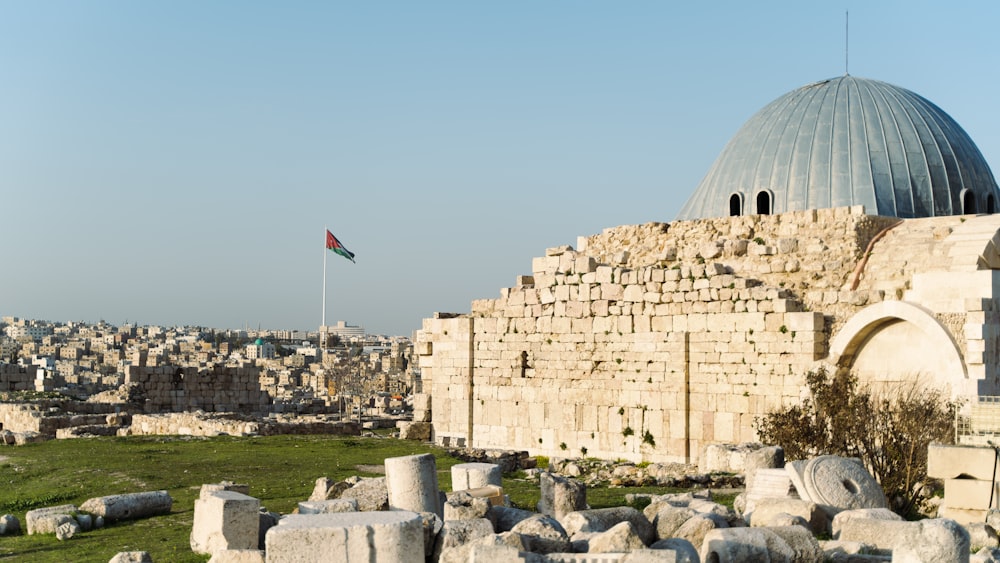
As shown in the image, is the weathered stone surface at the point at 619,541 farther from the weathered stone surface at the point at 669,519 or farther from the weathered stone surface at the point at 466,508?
the weathered stone surface at the point at 466,508

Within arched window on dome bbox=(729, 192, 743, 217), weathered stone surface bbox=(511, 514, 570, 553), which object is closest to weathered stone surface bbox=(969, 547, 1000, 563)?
weathered stone surface bbox=(511, 514, 570, 553)

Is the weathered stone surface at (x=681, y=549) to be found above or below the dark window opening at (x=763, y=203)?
below

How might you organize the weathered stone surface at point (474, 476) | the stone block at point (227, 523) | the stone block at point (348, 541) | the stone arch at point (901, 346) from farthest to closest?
the stone arch at point (901, 346) → the weathered stone surface at point (474, 476) → the stone block at point (227, 523) → the stone block at point (348, 541)

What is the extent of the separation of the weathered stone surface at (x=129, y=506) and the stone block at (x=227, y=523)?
93.8 inches

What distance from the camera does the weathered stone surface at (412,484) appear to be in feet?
34.4

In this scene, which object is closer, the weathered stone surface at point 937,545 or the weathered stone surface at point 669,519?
the weathered stone surface at point 937,545

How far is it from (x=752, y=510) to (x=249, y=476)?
7.45m

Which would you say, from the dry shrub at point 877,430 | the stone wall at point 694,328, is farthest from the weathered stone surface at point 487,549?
the stone wall at point 694,328

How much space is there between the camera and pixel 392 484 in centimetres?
1062

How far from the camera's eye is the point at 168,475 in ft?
50.6

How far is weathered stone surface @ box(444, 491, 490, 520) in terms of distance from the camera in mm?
9648

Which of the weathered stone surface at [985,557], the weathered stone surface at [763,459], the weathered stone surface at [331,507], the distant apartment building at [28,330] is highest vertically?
the distant apartment building at [28,330]

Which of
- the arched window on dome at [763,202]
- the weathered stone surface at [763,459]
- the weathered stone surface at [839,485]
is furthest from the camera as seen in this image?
the arched window on dome at [763,202]

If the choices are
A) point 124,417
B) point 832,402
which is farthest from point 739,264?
point 124,417
